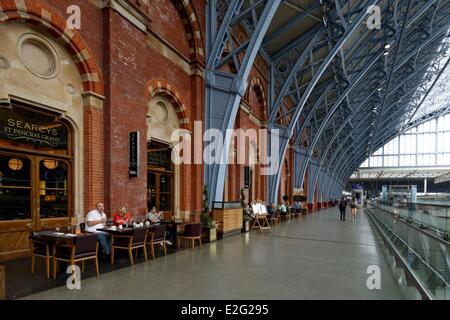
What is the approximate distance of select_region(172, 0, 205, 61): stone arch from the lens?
9.91 metres

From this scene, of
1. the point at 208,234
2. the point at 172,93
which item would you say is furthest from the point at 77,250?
the point at 172,93

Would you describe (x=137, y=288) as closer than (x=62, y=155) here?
Yes

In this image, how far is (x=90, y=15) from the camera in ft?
22.0

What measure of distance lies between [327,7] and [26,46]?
12919mm

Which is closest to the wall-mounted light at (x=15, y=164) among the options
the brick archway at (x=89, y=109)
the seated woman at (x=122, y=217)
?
the brick archway at (x=89, y=109)

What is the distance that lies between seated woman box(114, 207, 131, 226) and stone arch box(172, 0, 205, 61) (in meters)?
6.31

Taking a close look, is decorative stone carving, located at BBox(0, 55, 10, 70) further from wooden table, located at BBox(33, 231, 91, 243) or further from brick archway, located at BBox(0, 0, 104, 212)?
wooden table, located at BBox(33, 231, 91, 243)

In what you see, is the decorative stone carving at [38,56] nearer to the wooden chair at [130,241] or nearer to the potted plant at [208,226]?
the wooden chair at [130,241]

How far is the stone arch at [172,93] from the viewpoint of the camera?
867 cm

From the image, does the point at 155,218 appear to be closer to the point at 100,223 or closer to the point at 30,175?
the point at 100,223

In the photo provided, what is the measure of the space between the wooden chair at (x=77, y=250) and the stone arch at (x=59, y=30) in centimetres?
355
